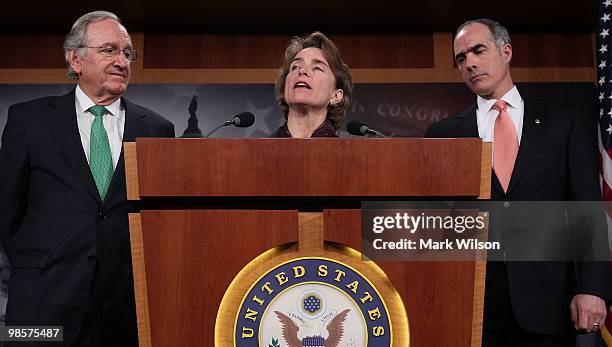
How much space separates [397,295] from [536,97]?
3.12 metres

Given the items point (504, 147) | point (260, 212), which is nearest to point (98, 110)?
point (260, 212)

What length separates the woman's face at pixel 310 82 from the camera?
2100mm

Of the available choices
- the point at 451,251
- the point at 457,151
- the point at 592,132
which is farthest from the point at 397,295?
the point at 592,132

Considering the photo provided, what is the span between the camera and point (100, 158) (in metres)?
1.92

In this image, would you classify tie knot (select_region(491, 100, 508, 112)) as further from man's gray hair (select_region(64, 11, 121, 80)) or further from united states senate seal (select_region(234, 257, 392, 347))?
man's gray hair (select_region(64, 11, 121, 80))

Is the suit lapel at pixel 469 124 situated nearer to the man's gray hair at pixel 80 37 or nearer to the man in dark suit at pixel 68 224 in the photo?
the man in dark suit at pixel 68 224

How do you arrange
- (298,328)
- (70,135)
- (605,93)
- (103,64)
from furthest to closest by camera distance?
(605,93) → (103,64) → (70,135) → (298,328)

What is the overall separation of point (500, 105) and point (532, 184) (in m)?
0.32

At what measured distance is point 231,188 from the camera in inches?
51.4

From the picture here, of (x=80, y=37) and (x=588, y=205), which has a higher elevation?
(x=80, y=37)

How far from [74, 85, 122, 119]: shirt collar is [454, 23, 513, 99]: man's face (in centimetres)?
111

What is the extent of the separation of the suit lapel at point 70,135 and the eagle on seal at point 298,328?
79 centimetres

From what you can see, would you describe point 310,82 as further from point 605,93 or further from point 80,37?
point 605,93

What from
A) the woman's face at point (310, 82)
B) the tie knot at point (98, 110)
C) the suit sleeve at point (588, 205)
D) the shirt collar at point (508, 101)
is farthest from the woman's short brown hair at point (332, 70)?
the suit sleeve at point (588, 205)
